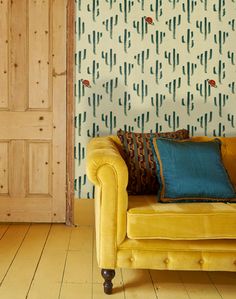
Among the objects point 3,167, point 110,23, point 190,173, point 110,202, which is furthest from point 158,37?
point 110,202

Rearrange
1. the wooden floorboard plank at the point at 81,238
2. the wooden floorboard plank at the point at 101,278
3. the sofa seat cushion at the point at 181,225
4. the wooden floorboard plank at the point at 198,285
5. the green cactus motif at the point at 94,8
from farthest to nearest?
the green cactus motif at the point at 94,8 < the wooden floorboard plank at the point at 81,238 < the wooden floorboard plank at the point at 101,278 < the wooden floorboard plank at the point at 198,285 < the sofa seat cushion at the point at 181,225

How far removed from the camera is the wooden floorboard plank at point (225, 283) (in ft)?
8.19

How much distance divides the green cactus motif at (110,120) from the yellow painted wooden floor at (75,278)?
37.7 inches

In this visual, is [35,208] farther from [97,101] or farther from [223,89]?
[223,89]

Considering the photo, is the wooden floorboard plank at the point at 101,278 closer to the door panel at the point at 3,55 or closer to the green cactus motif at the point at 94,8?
the door panel at the point at 3,55

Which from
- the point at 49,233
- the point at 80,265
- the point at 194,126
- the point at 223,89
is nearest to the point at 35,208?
the point at 49,233

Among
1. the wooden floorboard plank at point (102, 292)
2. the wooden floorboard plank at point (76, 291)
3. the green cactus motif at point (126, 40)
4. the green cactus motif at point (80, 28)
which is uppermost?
the green cactus motif at point (80, 28)

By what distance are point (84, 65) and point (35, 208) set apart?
4.14 ft

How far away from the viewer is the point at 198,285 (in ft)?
8.59

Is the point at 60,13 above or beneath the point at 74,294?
above

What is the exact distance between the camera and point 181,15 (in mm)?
3695

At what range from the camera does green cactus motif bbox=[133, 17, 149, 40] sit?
3693 mm

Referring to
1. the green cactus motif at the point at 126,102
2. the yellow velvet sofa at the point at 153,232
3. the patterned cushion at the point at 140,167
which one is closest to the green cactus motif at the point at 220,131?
the green cactus motif at the point at 126,102

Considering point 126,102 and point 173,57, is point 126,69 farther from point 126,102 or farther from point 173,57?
point 173,57
